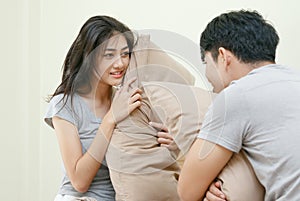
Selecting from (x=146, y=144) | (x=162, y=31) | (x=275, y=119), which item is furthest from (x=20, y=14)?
(x=275, y=119)

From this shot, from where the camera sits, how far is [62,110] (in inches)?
67.8

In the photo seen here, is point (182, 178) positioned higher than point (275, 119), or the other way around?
point (275, 119)

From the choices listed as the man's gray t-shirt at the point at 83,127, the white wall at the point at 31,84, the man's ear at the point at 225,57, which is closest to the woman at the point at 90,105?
the man's gray t-shirt at the point at 83,127

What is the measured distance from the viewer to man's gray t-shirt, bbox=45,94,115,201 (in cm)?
171

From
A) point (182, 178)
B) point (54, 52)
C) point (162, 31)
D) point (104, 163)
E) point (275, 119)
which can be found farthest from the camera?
point (54, 52)

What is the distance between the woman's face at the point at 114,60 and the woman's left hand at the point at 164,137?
33 centimetres

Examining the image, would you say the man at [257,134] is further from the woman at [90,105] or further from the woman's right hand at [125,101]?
the woman at [90,105]

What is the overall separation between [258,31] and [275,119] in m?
→ 0.32

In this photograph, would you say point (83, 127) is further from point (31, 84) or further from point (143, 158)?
point (31, 84)

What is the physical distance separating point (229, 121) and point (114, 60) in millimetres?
693

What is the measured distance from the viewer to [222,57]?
1.36 meters

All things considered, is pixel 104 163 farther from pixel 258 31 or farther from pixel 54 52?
pixel 54 52

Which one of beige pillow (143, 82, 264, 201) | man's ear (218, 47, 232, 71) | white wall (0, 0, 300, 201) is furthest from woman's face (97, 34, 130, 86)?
white wall (0, 0, 300, 201)

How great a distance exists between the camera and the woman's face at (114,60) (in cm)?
173
